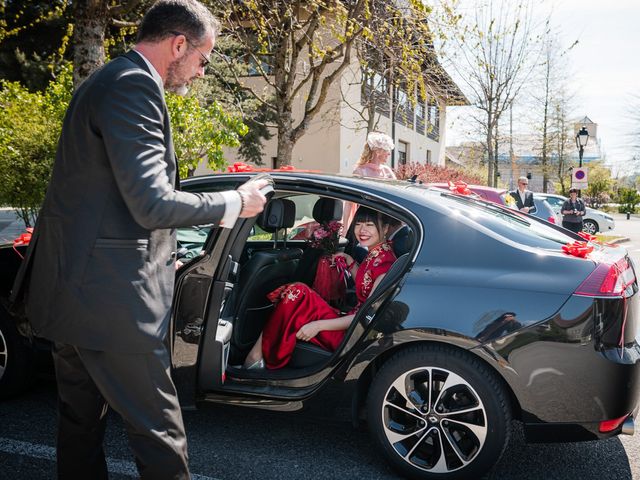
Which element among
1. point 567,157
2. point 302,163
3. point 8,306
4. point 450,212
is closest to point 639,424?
point 450,212

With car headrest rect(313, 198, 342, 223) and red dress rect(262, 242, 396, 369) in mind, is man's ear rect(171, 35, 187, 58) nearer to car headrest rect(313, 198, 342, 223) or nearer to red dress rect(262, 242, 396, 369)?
red dress rect(262, 242, 396, 369)

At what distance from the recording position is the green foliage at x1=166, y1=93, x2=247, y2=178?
367 inches

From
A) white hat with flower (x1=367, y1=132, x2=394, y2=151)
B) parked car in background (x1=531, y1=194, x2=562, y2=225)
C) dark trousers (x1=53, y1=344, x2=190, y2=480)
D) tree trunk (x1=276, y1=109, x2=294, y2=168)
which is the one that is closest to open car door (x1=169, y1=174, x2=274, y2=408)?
dark trousers (x1=53, y1=344, x2=190, y2=480)

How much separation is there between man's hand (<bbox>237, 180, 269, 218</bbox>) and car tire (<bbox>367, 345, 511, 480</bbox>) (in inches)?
47.4

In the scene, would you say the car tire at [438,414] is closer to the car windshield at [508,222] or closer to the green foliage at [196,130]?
the car windshield at [508,222]

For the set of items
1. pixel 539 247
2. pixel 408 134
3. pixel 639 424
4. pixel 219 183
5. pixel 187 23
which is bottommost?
pixel 639 424

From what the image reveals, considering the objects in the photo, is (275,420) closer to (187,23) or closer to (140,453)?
(140,453)

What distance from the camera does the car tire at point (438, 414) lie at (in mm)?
2756

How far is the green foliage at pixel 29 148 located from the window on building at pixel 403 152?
20.3 m

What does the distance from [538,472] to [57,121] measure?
9070 mm

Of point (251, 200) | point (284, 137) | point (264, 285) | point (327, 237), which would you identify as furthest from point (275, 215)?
point (284, 137)

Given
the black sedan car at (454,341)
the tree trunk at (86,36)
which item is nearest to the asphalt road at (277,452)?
the black sedan car at (454,341)

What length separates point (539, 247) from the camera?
291 cm

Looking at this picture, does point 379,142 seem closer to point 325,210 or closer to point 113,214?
point 325,210
